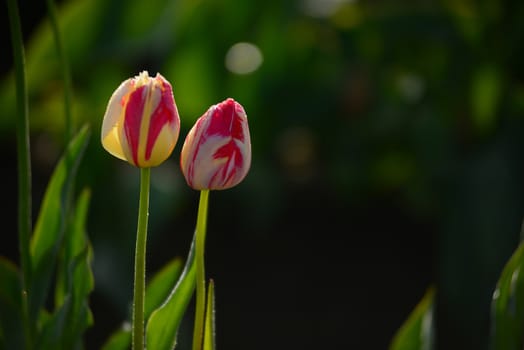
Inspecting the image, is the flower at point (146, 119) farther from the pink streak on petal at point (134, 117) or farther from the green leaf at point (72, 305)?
the green leaf at point (72, 305)

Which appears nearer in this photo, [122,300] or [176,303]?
[176,303]

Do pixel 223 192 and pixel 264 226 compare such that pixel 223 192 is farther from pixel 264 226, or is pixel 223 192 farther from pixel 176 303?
pixel 176 303

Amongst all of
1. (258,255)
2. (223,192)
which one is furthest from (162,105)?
(258,255)

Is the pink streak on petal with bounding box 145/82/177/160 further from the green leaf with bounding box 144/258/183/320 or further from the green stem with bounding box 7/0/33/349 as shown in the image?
the green leaf with bounding box 144/258/183/320

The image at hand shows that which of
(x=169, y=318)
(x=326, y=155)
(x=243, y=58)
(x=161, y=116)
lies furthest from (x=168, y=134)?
(x=326, y=155)

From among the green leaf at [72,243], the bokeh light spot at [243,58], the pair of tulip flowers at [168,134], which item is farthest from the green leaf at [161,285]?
the bokeh light spot at [243,58]

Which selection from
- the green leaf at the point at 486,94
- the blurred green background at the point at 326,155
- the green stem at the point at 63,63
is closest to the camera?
the green stem at the point at 63,63
